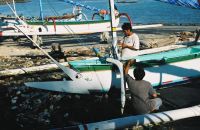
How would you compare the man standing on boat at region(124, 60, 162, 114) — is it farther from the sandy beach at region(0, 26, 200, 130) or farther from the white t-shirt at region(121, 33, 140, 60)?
the white t-shirt at region(121, 33, 140, 60)

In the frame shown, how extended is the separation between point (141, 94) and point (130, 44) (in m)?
3.70

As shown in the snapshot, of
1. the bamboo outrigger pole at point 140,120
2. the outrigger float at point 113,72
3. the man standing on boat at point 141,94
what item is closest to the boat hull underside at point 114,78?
the outrigger float at point 113,72

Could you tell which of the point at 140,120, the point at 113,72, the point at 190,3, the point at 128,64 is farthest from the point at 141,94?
the point at 190,3

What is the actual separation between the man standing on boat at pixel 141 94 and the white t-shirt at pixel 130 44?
10.8 ft

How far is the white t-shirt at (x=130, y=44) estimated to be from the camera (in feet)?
36.9

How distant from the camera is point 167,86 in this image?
1194 centimetres

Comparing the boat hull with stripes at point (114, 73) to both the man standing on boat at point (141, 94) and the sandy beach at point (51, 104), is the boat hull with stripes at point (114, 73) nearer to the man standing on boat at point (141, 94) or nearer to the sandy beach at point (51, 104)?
the sandy beach at point (51, 104)

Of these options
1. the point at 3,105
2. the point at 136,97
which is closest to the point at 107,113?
the point at 136,97

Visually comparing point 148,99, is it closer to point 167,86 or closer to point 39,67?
point 167,86

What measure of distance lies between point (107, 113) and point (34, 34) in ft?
43.9

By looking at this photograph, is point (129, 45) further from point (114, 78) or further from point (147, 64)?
point (114, 78)

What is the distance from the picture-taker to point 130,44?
1132 centimetres

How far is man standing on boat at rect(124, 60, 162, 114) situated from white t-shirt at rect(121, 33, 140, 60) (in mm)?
3299

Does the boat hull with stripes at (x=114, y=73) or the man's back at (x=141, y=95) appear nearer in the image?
the man's back at (x=141, y=95)
